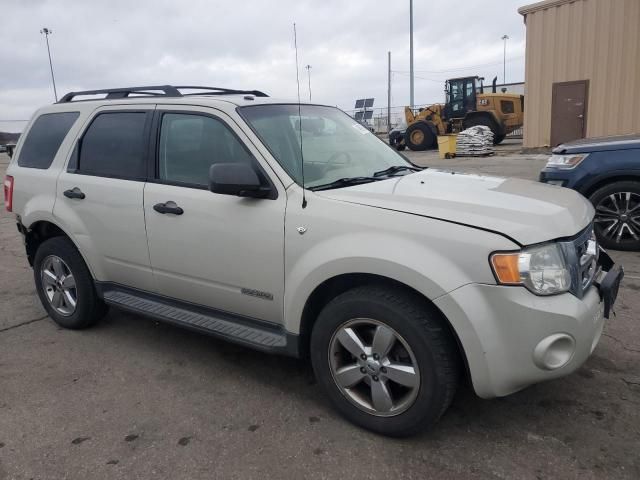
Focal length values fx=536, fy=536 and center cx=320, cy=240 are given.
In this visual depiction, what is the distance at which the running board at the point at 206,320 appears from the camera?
9.95 feet

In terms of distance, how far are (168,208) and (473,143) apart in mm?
17678

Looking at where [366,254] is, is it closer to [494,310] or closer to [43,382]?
[494,310]

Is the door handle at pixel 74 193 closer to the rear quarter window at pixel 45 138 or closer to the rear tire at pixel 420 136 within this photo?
the rear quarter window at pixel 45 138

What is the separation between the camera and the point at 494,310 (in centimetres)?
235

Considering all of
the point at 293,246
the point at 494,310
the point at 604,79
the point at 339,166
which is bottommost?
the point at 494,310

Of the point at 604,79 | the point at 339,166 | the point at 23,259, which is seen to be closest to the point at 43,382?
the point at 339,166

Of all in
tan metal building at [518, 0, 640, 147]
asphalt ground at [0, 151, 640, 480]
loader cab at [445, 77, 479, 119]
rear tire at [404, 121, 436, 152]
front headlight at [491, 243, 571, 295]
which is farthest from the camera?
rear tire at [404, 121, 436, 152]

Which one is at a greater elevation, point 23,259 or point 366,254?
point 366,254

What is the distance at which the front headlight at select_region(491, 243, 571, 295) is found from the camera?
7.63ft

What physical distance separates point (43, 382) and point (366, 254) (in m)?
2.38

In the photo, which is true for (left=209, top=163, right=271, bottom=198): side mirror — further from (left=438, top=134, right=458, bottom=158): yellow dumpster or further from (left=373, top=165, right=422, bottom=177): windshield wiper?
(left=438, top=134, right=458, bottom=158): yellow dumpster

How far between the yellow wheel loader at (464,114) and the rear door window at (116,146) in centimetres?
2119

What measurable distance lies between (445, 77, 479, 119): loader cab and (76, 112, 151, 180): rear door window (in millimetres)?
21296

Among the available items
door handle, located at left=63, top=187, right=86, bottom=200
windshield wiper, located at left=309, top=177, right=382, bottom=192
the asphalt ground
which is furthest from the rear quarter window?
windshield wiper, located at left=309, top=177, right=382, bottom=192
